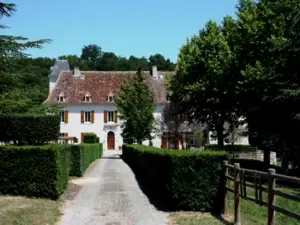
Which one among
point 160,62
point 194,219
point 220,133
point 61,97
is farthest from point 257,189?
point 160,62

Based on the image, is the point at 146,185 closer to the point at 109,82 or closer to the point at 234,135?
the point at 234,135

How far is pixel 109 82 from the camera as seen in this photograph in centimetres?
7681

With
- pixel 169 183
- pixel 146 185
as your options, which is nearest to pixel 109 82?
pixel 146 185

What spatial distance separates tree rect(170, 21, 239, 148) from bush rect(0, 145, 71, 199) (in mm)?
25342

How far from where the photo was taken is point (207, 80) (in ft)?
148

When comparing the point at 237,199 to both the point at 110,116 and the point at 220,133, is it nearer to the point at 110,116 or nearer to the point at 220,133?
the point at 220,133

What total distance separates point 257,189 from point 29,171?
806cm

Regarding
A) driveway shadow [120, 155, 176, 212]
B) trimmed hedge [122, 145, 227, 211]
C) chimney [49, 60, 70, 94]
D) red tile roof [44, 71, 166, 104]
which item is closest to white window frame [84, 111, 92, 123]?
red tile roof [44, 71, 166, 104]

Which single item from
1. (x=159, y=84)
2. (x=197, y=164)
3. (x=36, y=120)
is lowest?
(x=197, y=164)

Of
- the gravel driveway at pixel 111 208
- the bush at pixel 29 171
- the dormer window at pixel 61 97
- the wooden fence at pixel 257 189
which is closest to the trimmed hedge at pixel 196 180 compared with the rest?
the wooden fence at pixel 257 189

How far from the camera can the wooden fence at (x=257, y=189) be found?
9586 millimetres

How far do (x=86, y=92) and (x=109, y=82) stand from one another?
13.9 feet

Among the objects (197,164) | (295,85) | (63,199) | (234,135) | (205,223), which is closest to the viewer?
(205,223)

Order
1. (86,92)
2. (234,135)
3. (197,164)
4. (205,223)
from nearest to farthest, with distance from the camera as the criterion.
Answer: (205,223) → (197,164) → (234,135) → (86,92)
